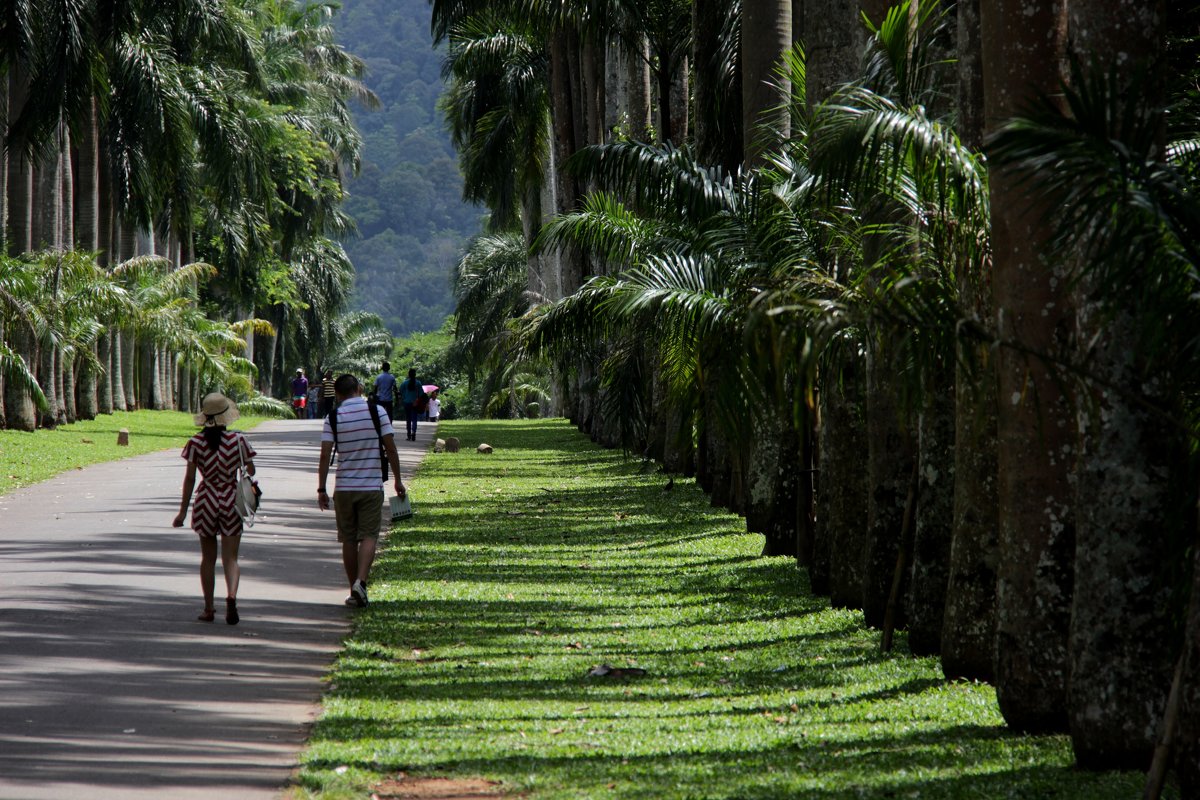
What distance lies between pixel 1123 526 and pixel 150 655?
5.86 m

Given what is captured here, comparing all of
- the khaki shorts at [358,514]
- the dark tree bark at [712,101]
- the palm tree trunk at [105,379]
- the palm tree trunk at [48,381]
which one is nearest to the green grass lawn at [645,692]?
the khaki shorts at [358,514]

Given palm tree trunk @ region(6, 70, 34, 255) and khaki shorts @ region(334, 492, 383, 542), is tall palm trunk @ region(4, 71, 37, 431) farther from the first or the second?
khaki shorts @ region(334, 492, 383, 542)

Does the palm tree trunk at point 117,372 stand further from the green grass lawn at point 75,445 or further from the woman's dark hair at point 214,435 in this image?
the woman's dark hair at point 214,435

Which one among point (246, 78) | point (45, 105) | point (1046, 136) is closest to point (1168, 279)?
point (1046, 136)

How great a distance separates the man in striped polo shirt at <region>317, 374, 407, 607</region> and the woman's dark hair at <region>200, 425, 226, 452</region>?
100cm

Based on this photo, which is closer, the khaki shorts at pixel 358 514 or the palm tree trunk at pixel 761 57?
the khaki shorts at pixel 358 514

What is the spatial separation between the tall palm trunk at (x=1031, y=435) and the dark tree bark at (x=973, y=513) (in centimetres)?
94

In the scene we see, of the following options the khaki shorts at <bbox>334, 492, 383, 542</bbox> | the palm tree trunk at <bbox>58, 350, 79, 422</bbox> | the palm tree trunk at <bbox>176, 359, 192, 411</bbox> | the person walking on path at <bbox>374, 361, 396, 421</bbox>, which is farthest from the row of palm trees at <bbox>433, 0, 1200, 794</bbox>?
the palm tree trunk at <bbox>176, 359, 192, 411</bbox>

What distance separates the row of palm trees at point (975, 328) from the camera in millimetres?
5891

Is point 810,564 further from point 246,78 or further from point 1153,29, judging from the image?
point 246,78

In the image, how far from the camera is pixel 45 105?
93.1 feet

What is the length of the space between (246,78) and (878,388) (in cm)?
3557

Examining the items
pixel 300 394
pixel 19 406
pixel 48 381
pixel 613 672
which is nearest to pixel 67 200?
pixel 48 381

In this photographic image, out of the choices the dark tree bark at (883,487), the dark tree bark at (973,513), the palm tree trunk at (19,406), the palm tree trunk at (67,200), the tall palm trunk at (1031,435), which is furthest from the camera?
the palm tree trunk at (67,200)
